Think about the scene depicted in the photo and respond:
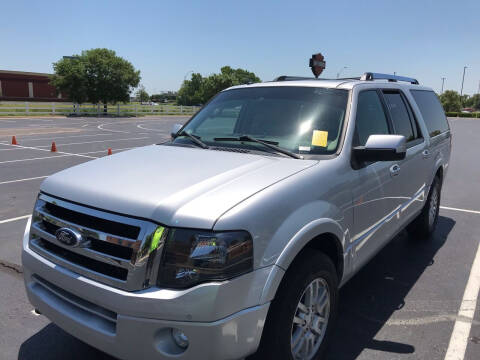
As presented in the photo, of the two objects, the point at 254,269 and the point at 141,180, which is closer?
the point at 254,269

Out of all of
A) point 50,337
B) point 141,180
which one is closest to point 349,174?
point 141,180

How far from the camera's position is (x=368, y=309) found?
A: 3602mm

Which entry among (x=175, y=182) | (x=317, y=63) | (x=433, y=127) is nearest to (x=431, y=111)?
(x=433, y=127)

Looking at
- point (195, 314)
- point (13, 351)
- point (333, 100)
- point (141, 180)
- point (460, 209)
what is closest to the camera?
point (195, 314)

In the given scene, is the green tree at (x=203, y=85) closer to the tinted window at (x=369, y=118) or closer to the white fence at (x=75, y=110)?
the white fence at (x=75, y=110)

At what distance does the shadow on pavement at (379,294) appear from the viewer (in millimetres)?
3059

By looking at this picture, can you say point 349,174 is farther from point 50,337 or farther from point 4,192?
point 4,192

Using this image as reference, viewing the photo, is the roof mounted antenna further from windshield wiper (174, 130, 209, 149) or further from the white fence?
the white fence

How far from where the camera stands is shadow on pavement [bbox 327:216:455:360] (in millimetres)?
3059

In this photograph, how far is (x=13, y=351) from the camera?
115 inches

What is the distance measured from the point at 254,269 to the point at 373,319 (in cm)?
185

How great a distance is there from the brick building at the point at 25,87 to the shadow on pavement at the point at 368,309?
64.9 meters

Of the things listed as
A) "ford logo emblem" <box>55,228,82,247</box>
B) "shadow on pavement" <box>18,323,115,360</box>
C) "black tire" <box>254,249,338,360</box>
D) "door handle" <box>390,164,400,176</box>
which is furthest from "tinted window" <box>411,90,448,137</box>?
"shadow on pavement" <box>18,323,115,360</box>

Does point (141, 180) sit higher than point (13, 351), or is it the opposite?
point (141, 180)
